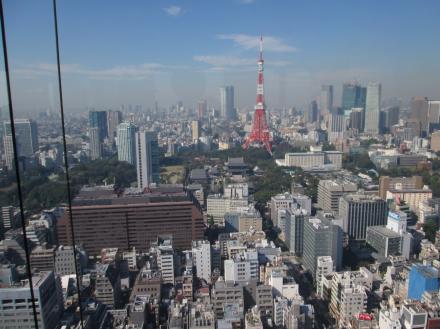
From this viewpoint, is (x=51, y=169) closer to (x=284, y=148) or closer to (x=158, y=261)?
(x=158, y=261)

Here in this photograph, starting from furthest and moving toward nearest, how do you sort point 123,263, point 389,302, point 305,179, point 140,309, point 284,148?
point 284,148, point 305,179, point 123,263, point 389,302, point 140,309

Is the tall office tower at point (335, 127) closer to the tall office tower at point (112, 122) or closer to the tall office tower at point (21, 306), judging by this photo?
the tall office tower at point (112, 122)

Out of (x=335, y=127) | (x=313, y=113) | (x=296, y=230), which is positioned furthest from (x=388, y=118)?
(x=296, y=230)

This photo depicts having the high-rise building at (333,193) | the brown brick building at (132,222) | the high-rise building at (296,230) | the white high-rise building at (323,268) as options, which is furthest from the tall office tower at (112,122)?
the white high-rise building at (323,268)

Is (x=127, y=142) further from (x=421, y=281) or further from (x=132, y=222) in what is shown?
(x=421, y=281)

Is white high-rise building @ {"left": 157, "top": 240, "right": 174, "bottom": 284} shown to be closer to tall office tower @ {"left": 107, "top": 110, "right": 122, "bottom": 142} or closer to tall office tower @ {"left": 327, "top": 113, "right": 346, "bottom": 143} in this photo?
tall office tower @ {"left": 107, "top": 110, "right": 122, "bottom": 142}

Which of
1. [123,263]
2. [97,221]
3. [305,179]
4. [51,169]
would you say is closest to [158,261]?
[123,263]
